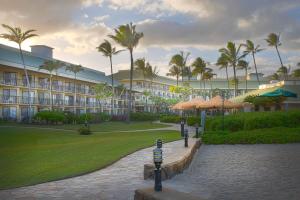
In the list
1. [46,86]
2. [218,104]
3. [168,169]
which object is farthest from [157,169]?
[46,86]

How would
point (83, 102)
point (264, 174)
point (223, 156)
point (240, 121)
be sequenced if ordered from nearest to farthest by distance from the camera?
point (264, 174) < point (223, 156) < point (240, 121) < point (83, 102)

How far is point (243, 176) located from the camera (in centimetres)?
1098

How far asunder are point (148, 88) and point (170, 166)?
297 feet

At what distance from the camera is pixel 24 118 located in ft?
165

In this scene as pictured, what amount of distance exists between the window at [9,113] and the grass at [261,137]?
35329 millimetres

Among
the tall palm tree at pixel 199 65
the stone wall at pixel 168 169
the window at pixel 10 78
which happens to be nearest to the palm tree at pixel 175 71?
the tall palm tree at pixel 199 65

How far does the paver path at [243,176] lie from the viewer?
8820mm

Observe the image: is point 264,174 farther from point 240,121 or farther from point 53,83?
point 53,83

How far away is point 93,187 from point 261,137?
1339 cm

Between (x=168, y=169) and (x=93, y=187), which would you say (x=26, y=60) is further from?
(x=93, y=187)

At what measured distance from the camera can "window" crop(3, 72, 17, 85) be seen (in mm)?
50312

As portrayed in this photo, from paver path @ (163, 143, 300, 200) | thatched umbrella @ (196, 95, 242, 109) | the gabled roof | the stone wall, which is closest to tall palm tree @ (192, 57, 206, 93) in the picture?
the gabled roof

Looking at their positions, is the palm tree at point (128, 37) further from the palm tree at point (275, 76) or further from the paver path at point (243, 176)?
the palm tree at point (275, 76)

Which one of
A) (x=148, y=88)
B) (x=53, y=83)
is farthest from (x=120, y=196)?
(x=148, y=88)
